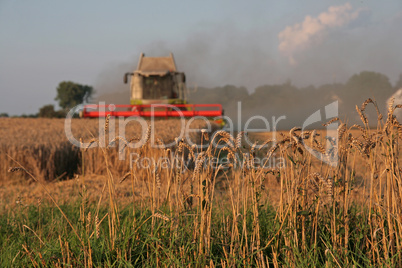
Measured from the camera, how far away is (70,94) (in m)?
57.8

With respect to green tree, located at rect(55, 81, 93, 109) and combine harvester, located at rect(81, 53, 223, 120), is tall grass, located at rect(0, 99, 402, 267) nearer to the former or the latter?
combine harvester, located at rect(81, 53, 223, 120)

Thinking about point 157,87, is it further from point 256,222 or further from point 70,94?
point 70,94

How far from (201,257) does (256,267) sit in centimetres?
35

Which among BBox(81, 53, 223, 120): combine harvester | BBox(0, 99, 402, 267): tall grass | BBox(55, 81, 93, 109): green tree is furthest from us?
BBox(55, 81, 93, 109): green tree

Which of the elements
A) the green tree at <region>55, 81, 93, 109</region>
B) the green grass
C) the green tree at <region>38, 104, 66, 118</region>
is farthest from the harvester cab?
the green tree at <region>55, 81, 93, 109</region>

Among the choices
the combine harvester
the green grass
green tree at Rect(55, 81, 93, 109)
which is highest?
green tree at Rect(55, 81, 93, 109)

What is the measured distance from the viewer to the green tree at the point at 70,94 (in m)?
57.6

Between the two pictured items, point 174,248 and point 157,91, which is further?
point 157,91

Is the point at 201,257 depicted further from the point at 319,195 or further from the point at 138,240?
the point at 319,195

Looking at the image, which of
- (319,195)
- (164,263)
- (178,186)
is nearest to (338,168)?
(319,195)

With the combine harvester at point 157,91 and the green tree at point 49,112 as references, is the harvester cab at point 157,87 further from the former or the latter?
the green tree at point 49,112

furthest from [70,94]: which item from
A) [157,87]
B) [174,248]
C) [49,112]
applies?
[174,248]

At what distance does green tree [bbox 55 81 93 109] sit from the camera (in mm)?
57594

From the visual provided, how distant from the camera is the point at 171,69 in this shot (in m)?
17.5
